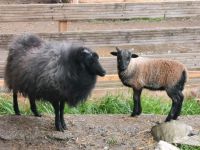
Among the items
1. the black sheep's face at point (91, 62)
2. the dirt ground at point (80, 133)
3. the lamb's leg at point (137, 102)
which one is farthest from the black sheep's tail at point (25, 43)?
the lamb's leg at point (137, 102)

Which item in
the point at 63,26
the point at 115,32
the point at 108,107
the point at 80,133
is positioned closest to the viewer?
the point at 80,133

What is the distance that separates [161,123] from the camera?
6.82m

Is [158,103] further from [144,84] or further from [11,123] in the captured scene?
[11,123]

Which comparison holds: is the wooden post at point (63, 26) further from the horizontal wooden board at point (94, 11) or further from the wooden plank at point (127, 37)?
the wooden plank at point (127, 37)

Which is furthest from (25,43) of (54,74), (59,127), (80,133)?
(80,133)

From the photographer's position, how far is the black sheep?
256 inches

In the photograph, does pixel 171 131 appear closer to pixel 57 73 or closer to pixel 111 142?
pixel 111 142

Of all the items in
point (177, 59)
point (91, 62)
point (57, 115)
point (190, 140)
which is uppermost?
point (91, 62)

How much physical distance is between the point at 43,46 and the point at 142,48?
354 cm

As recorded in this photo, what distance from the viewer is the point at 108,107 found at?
8.37m

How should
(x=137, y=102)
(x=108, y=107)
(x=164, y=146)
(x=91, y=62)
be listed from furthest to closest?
1. (x=108, y=107)
2. (x=137, y=102)
3. (x=91, y=62)
4. (x=164, y=146)

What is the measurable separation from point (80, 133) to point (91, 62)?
0.93m

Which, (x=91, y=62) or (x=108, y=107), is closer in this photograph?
(x=91, y=62)

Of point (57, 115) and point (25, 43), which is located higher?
point (25, 43)
